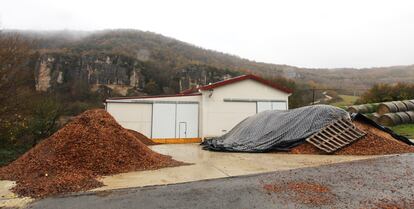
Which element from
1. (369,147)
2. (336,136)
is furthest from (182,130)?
(369,147)

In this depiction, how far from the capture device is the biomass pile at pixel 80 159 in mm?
5016

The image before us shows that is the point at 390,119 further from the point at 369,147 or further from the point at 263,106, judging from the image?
the point at 369,147

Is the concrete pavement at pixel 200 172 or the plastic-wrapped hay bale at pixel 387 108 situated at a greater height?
the plastic-wrapped hay bale at pixel 387 108

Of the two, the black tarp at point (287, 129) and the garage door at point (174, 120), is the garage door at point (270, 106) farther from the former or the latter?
the black tarp at point (287, 129)

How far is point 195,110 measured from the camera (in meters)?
15.8

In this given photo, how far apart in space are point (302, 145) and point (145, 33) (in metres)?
70.9

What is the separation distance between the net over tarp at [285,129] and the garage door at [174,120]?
15.5 ft

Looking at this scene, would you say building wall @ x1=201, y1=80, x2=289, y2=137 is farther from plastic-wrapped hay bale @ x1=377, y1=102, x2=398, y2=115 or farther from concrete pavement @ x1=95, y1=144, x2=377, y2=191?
plastic-wrapped hay bale @ x1=377, y1=102, x2=398, y2=115

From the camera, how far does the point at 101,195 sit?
4.43 metres

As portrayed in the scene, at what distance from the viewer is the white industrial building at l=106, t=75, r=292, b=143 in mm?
14789

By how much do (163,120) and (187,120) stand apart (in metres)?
1.49

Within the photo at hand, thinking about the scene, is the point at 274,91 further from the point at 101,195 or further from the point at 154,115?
the point at 101,195

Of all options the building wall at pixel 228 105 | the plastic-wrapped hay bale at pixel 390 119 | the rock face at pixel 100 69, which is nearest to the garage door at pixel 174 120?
the building wall at pixel 228 105

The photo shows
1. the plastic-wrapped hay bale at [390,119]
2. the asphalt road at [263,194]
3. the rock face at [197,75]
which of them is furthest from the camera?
the rock face at [197,75]
